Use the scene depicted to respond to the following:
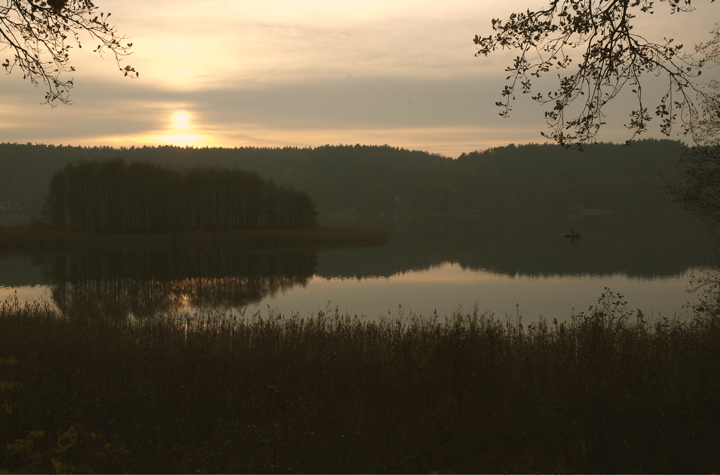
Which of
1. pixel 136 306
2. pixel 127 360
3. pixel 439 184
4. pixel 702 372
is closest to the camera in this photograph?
pixel 702 372

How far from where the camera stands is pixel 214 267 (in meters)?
49.0

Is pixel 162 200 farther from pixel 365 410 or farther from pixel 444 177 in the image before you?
pixel 444 177

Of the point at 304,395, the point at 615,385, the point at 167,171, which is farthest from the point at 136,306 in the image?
the point at 167,171

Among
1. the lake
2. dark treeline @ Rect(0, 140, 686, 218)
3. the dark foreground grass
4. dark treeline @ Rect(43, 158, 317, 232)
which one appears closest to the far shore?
dark treeline @ Rect(43, 158, 317, 232)

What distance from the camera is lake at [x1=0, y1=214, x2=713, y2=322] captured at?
2753cm

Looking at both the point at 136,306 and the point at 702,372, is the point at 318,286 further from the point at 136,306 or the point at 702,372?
the point at 702,372

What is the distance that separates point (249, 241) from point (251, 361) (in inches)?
2703

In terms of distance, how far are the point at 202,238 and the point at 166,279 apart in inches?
1630

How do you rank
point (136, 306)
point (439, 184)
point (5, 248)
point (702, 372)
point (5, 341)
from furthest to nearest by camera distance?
1. point (439, 184)
2. point (5, 248)
3. point (136, 306)
4. point (5, 341)
5. point (702, 372)

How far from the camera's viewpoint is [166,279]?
39.7 meters

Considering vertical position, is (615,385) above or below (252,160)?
below

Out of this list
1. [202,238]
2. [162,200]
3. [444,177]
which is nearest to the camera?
[202,238]


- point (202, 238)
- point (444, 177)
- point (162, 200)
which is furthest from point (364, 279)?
point (444, 177)

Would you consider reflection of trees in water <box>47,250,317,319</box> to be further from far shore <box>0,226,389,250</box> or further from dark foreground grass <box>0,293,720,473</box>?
far shore <box>0,226,389,250</box>
